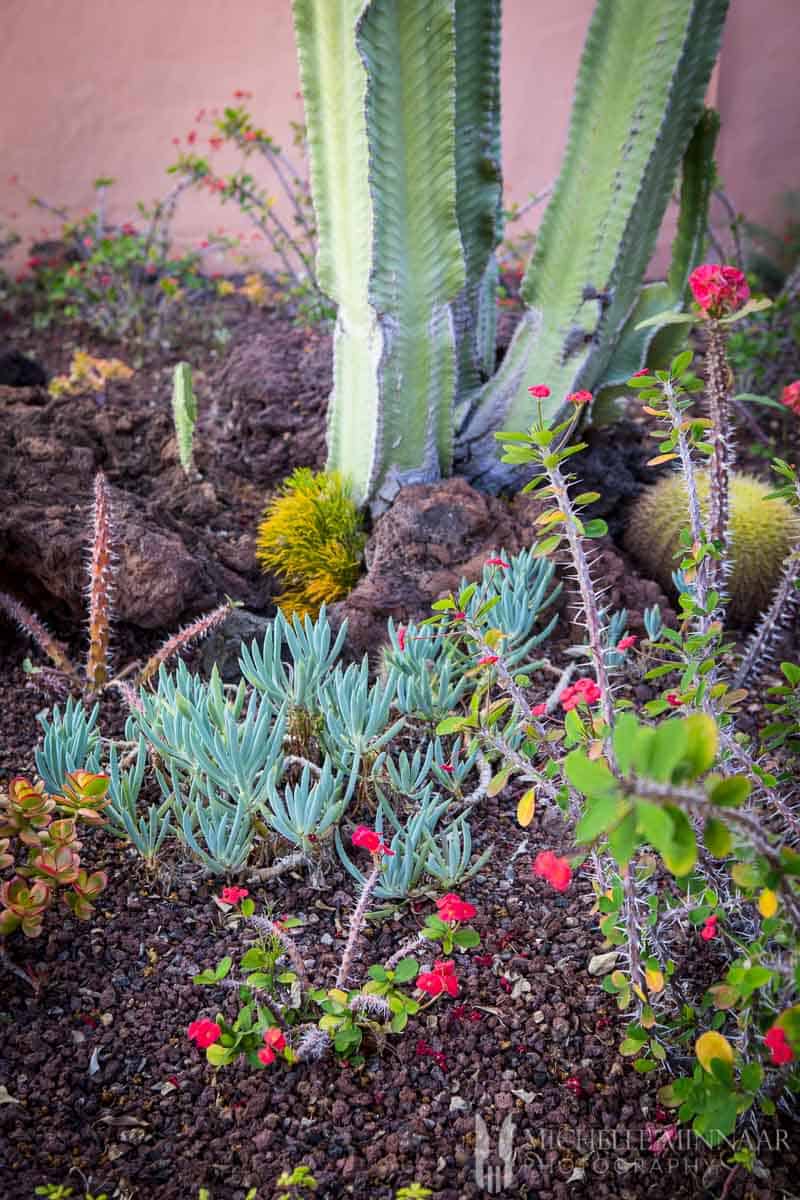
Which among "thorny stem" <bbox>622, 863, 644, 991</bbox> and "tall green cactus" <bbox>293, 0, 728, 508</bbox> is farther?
"tall green cactus" <bbox>293, 0, 728, 508</bbox>

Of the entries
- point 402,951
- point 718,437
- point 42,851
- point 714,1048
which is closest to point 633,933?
point 714,1048

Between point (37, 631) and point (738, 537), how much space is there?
80.4 inches

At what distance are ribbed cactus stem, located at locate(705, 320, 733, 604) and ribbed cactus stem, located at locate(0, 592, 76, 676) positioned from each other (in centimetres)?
164

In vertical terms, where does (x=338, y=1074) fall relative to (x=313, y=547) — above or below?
below

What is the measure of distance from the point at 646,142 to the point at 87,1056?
9.09 feet

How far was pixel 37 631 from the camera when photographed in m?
2.61

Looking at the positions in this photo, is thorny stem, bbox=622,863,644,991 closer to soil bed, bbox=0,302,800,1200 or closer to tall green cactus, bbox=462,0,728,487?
soil bed, bbox=0,302,800,1200

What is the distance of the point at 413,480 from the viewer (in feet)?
10.4

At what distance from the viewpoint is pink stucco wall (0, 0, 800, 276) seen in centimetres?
572

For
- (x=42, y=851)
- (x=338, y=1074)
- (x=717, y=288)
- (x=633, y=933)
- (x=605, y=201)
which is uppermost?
(x=605, y=201)

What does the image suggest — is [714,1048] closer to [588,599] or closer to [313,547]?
[588,599]

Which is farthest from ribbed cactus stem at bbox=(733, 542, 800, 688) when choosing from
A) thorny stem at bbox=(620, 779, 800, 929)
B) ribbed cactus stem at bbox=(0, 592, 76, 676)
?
ribbed cactus stem at bbox=(0, 592, 76, 676)

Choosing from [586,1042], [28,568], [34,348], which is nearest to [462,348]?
[28,568]

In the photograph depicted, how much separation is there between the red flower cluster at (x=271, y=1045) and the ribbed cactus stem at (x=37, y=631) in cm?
134
